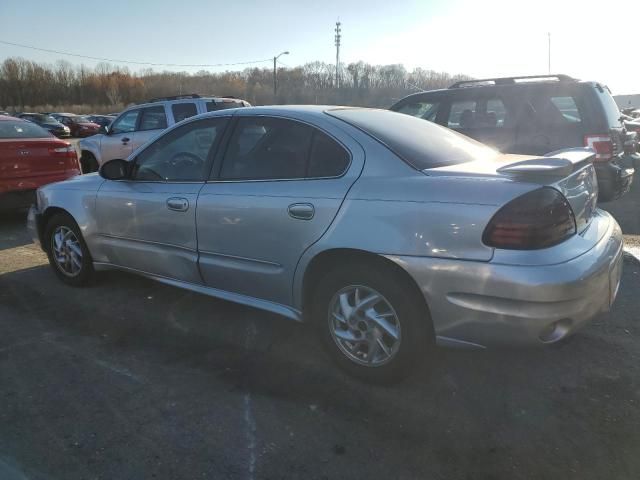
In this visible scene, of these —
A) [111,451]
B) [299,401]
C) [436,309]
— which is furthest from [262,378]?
[436,309]

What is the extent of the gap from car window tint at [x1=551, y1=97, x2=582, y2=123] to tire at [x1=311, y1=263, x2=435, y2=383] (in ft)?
14.7

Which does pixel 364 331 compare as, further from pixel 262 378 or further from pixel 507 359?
pixel 507 359

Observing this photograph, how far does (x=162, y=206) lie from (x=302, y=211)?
4.32ft

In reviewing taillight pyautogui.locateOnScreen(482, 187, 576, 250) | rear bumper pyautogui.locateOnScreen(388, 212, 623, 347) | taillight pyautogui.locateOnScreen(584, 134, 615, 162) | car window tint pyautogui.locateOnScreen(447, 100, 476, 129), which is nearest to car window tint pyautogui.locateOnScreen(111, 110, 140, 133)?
car window tint pyautogui.locateOnScreen(447, 100, 476, 129)

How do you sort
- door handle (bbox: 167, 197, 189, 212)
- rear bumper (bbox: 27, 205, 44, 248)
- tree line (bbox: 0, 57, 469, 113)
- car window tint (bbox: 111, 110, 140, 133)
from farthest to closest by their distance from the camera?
tree line (bbox: 0, 57, 469, 113) < car window tint (bbox: 111, 110, 140, 133) < rear bumper (bbox: 27, 205, 44, 248) < door handle (bbox: 167, 197, 189, 212)

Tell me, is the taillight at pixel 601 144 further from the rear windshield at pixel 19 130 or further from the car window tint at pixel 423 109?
the rear windshield at pixel 19 130

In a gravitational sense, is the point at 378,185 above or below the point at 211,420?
above

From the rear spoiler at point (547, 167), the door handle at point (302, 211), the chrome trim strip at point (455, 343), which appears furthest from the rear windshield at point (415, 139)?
the chrome trim strip at point (455, 343)

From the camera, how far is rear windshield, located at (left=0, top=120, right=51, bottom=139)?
7.49m

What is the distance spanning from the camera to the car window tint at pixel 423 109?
7445 mm

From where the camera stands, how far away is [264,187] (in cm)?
333

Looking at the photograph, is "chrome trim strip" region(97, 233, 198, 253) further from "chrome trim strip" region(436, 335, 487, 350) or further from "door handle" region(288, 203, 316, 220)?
"chrome trim strip" region(436, 335, 487, 350)

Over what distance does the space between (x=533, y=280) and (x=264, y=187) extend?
1.70 m

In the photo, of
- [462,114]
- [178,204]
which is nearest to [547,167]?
[178,204]
